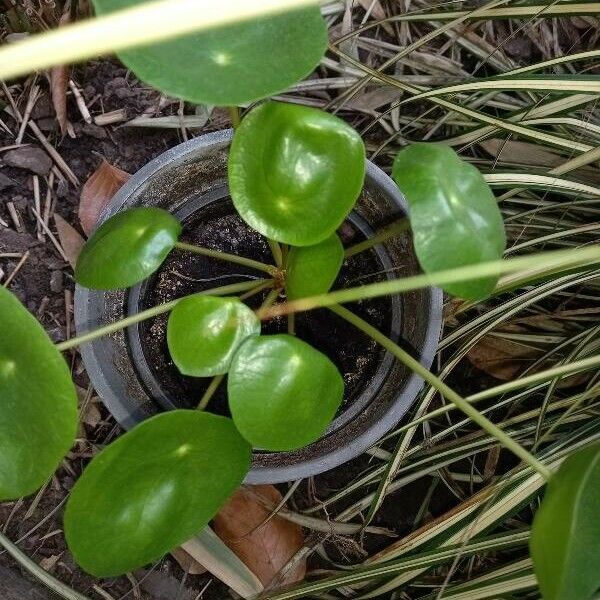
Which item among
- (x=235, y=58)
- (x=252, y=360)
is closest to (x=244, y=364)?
(x=252, y=360)

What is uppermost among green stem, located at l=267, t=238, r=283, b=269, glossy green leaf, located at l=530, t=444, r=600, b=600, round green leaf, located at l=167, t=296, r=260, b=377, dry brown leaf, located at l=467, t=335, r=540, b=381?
round green leaf, located at l=167, t=296, r=260, b=377

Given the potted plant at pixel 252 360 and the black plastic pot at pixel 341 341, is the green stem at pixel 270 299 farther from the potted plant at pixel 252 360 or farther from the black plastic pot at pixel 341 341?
the black plastic pot at pixel 341 341

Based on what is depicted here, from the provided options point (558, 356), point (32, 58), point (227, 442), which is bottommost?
point (558, 356)

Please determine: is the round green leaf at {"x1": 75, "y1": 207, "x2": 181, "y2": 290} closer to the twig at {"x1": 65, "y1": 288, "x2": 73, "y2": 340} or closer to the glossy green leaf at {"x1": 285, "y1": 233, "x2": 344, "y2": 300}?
the glossy green leaf at {"x1": 285, "y1": 233, "x2": 344, "y2": 300}

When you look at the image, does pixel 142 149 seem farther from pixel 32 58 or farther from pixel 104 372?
pixel 32 58

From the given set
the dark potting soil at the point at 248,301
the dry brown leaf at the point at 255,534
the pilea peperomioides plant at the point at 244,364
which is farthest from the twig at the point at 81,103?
the dry brown leaf at the point at 255,534

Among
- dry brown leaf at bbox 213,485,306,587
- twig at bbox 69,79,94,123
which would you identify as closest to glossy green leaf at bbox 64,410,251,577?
dry brown leaf at bbox 213,485,306,587

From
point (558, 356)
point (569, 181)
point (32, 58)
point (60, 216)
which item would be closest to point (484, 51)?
point (569, 181)
